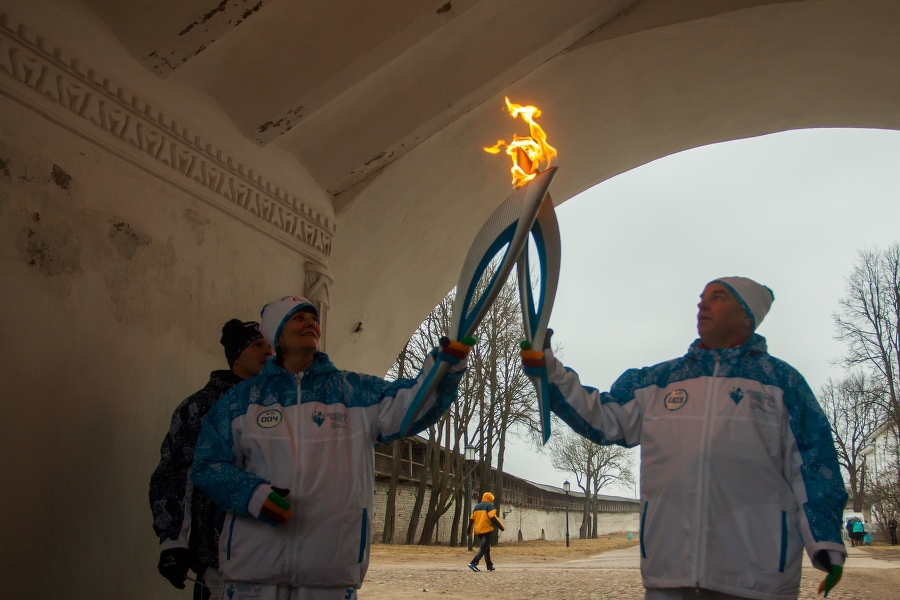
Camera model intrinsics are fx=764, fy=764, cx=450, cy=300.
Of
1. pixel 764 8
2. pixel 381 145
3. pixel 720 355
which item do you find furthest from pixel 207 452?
pixel 764 8

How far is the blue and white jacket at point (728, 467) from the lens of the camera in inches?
83.6

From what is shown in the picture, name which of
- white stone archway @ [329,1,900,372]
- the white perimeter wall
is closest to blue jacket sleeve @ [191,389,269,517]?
white stone archway @ [329,1,900,372]

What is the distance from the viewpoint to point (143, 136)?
3.14 meters

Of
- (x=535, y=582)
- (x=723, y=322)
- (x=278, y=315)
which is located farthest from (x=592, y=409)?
(x=535, y=582)

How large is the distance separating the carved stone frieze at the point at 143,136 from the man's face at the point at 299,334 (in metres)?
1.02

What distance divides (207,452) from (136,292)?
893 millimetres

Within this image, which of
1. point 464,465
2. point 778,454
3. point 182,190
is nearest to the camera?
point 778,454

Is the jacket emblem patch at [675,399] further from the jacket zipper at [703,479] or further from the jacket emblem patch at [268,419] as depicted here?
the jacket emblem patch at [268,419]

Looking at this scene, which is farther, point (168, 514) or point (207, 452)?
point (168, 514)

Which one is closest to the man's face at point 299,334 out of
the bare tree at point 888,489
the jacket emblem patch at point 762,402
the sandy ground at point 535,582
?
the jacket emblem patch at point 762,402

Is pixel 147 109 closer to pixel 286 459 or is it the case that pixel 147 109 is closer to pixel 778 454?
pixel 286 459

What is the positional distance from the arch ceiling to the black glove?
1878mm

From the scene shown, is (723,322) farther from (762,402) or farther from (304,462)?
(304,462)

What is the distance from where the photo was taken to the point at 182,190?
11.0 feet
